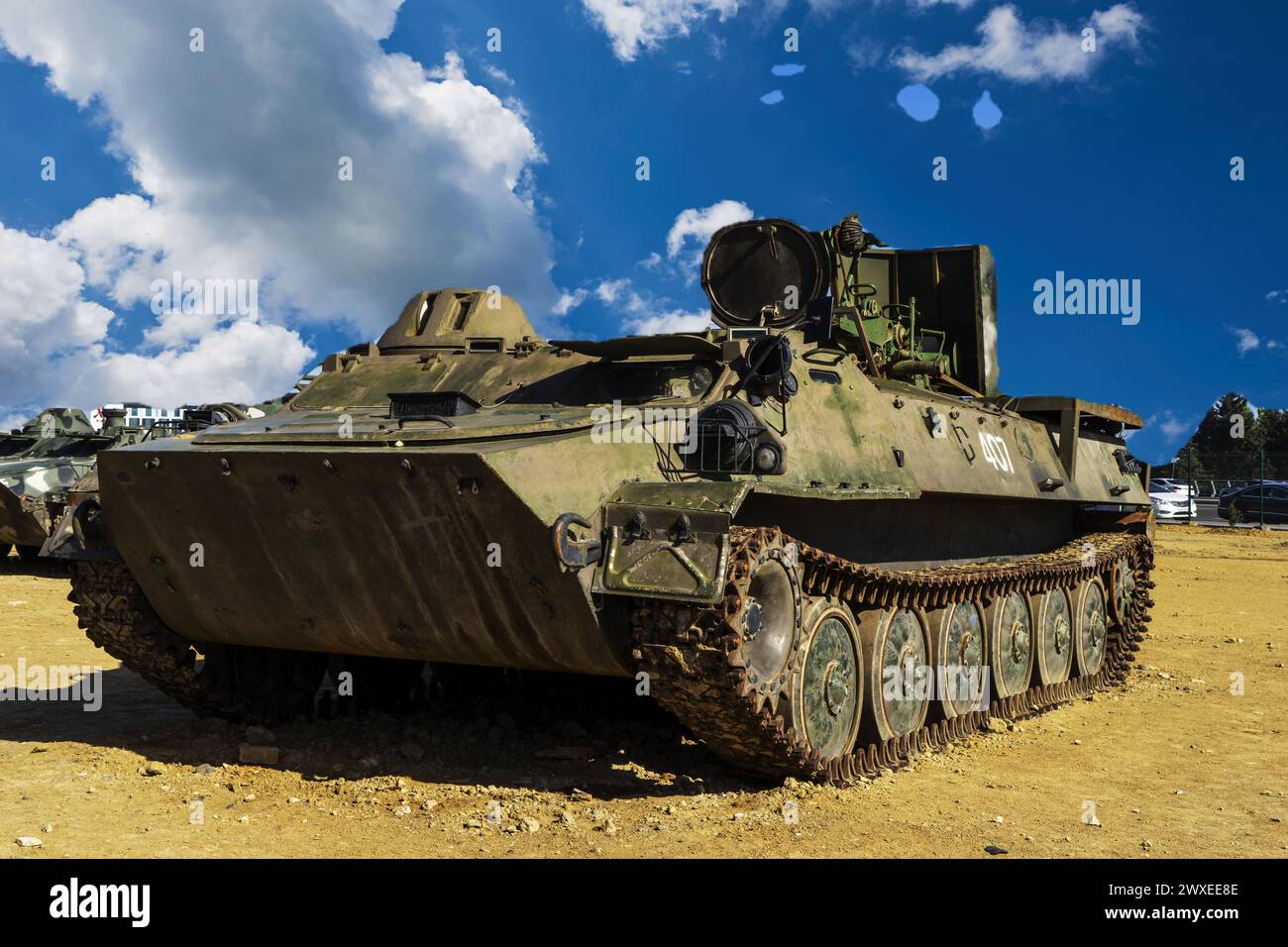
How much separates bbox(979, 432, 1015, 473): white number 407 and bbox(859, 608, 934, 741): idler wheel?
206 centimetres

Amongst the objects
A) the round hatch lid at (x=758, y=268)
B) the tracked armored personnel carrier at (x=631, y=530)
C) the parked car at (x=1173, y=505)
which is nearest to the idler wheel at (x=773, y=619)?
the tracked armored personnel carrier at (x=631, y=530)

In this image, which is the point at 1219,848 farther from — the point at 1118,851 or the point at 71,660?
the point at 71,660

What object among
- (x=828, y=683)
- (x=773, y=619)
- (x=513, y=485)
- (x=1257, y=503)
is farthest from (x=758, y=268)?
(x=1257, y=503)

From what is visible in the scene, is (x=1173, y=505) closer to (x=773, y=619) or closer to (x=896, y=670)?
(x=896, y=670)

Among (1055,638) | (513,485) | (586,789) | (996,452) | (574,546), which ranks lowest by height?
(586,789)

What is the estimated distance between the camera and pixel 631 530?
6.84 metres

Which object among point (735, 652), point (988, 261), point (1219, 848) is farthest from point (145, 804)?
point (988, 261)

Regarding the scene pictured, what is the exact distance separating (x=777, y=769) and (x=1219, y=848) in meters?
2.43

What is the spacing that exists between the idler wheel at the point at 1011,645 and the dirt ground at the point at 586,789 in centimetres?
41

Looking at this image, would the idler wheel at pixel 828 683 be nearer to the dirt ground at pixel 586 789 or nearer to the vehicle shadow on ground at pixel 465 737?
the dirt ground at pixel 586 789

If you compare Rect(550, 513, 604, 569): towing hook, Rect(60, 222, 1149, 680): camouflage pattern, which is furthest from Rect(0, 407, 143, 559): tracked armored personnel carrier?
Rect(550, 513, 604, 569): towing hook

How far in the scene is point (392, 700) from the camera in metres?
10.5

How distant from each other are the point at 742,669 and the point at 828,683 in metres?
1.68

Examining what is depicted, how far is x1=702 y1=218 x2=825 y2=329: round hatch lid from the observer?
33.2 ft
